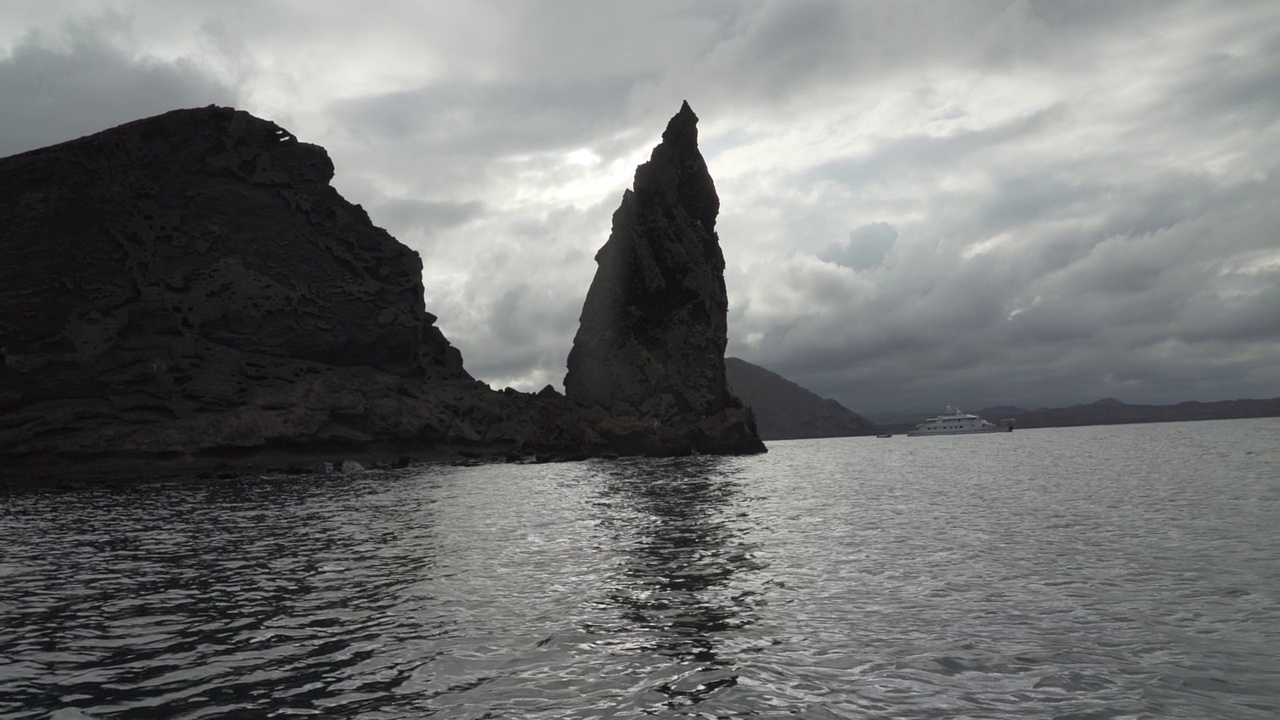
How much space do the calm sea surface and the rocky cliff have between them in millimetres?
44398

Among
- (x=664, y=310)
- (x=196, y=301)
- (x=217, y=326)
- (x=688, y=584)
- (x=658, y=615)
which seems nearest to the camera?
(x=658, y=615)

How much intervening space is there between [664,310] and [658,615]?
4288 inches

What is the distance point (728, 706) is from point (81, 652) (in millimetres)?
9980

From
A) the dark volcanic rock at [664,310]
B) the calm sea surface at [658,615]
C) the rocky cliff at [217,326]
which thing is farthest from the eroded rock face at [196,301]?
the calm sea surface at [658,615]

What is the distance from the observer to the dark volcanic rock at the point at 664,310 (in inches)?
4471

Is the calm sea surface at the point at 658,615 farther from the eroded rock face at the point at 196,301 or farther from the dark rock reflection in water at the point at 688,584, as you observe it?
the eroded rock face at the point at 196,301

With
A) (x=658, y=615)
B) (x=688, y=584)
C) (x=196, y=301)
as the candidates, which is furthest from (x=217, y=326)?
(x=658, y=615)

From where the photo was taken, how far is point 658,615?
13492 millimetres

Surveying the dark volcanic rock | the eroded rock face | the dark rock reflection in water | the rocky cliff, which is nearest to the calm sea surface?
the dark rock reflection in water

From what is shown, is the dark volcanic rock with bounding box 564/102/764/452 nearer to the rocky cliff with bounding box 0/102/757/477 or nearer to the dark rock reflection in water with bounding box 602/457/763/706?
the rocky cliff with bounding box 0/102/757/477

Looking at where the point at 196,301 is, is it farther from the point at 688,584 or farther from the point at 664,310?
the point at 688,584

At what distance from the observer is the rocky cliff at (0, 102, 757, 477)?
6812 centimetres

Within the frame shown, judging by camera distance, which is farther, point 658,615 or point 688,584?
point 688,584

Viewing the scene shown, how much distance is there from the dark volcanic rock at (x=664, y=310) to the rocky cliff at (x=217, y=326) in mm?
10771
